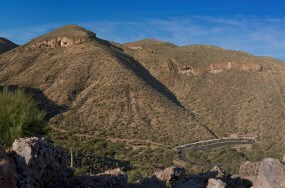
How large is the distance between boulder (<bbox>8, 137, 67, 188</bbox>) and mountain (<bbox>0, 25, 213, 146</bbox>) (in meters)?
53.9

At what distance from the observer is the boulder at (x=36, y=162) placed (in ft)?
36.0

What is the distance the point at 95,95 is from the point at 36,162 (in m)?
71.4

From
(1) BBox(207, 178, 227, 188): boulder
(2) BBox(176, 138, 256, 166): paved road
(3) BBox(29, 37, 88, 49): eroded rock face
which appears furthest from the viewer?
(3) BBox(29, 37, 88, 49): eroded rock face

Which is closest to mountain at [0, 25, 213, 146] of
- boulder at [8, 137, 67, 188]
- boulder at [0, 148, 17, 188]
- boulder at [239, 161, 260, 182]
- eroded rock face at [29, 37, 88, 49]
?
eroded rock face at [29, 37, 88, 49]

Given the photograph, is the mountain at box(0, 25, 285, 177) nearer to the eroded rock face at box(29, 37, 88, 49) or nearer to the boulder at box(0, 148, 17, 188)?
the eroded rock face at box(29, 37, 88, 49)

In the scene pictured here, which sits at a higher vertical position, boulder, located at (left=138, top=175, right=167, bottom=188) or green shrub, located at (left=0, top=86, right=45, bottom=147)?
green shrub, located at (left=0, top=86, right=45, bottom=147)

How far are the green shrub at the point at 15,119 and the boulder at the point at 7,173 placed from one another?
1018 centimetres

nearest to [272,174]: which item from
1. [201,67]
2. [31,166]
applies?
[31,166]

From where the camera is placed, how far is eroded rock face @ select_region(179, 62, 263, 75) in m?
116

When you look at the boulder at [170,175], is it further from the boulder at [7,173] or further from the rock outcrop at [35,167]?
the boulder at [7,173]

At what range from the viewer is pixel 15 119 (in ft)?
70.6

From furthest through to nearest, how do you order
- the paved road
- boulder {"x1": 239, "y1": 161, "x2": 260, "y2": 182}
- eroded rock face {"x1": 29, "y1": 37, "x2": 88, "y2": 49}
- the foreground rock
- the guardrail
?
Result: eroded rock face {"x1": 29, "y1": 37, "x2": 88, "y2": 49} < the guardrail < the paved road < boulder {"x1": 239, "y1": 161, "x2": 260, "y2": 182} < the foreground rock

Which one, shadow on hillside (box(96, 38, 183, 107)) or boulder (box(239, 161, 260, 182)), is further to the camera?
shadow on hillside (box(96, 38, 183, 107))

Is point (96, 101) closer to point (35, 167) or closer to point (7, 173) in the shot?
point (35, 167)
